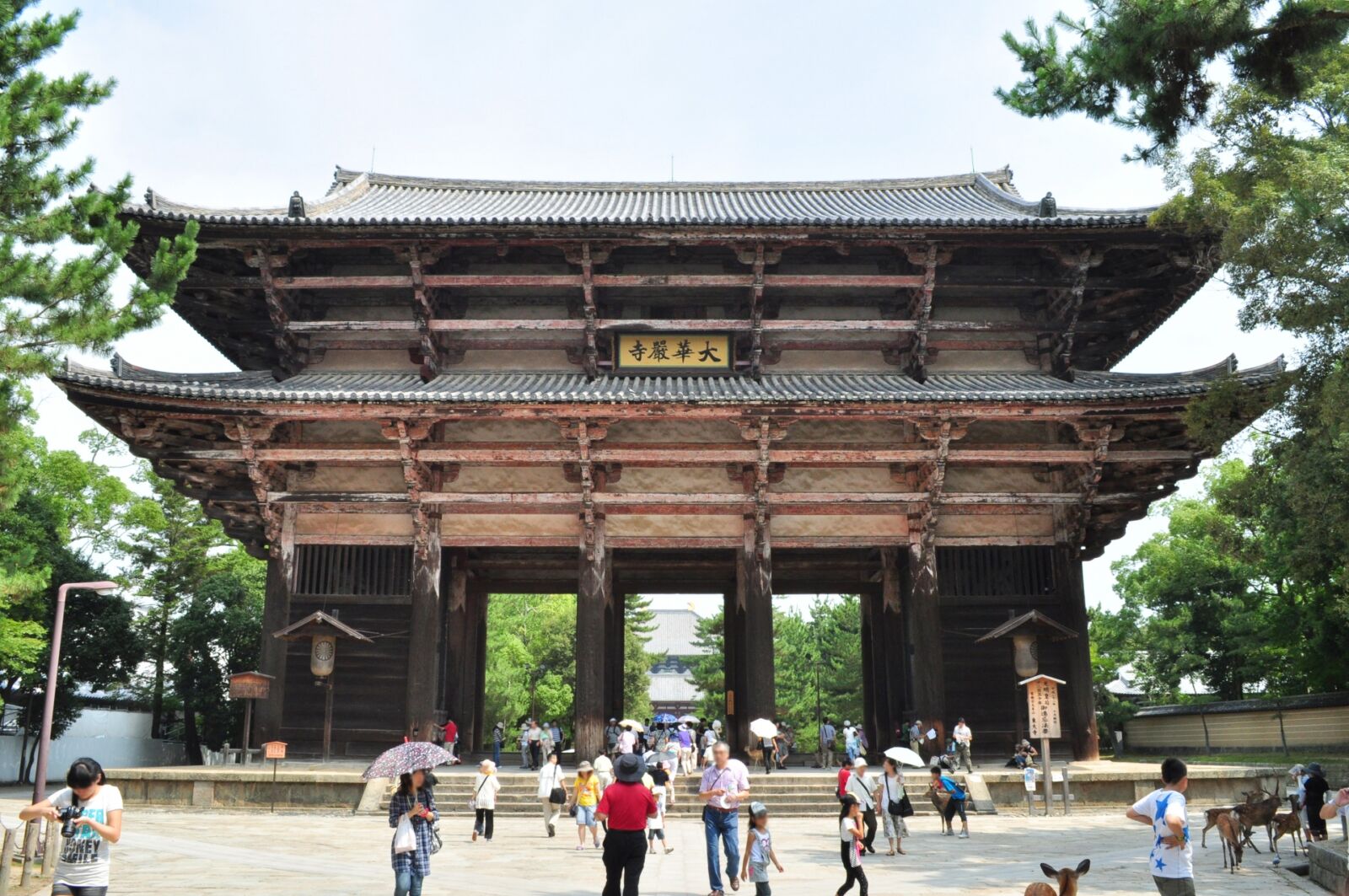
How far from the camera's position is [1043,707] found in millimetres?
17938

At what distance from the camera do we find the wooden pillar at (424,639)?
19.3m

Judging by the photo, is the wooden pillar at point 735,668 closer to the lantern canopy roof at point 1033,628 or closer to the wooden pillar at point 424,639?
the lantern canopy roof at point 1033,628

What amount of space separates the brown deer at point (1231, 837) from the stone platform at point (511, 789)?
5517 millimetres

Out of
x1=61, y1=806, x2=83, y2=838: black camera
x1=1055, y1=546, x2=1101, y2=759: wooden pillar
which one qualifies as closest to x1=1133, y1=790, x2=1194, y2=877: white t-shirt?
x1=61, y1=806, x2=83, y2=838: black camera

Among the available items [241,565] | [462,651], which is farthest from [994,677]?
[241,565]

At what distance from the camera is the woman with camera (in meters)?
6.71

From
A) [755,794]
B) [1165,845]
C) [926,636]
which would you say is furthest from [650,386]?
[1165,845]

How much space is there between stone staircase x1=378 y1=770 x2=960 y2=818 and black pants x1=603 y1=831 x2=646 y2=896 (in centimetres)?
959

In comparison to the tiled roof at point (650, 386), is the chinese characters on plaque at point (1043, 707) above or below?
below

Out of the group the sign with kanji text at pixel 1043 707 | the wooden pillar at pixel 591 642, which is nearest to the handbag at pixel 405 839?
the wooden pillar at pixel 591 642

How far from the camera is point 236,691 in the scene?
18844 millimetres

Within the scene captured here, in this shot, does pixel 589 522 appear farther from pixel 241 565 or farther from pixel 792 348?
pixel 241 565

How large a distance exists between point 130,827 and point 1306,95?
1996 cm

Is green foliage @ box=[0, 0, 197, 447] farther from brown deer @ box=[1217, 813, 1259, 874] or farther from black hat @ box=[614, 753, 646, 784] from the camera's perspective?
brown deer @ box=[1217, 813, 1259, 874]
